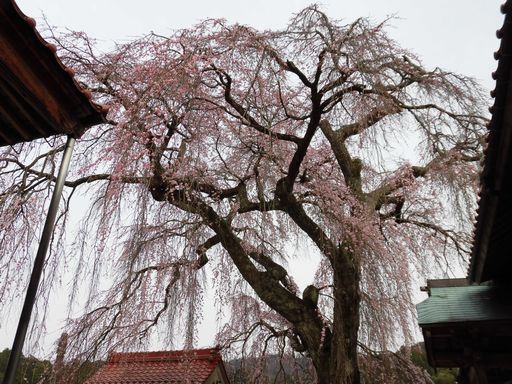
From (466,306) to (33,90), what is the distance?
397 centimetres

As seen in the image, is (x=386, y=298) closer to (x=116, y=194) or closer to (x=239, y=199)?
(x=239, y=199)

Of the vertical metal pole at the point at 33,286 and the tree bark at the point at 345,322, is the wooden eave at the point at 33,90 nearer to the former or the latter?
the vertical metal pole at the point at 33,286

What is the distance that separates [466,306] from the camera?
13.2 ft

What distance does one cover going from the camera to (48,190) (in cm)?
536

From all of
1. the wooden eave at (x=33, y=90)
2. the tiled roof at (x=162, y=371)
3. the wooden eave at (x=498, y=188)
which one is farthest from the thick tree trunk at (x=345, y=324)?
the tiled roof at (x=162, y=371)

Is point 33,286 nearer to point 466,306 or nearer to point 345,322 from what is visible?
point 466,306

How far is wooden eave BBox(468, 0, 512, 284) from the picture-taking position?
225 cm

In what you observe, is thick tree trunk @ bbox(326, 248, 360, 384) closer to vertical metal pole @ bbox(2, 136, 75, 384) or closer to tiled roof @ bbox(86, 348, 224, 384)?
vertical metal pole @ bbox(2, 136, 75, 384)

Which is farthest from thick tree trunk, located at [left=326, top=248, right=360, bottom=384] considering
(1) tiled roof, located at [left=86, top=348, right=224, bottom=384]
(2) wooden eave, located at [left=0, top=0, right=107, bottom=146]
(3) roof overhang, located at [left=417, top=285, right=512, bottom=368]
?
(1) tiled roof, located at [left=86, top=348, right=224, bottom=384]

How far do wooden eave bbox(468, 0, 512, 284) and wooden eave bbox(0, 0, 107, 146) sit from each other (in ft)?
7.54

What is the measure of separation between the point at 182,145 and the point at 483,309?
3730 mm

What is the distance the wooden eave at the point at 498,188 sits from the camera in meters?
2.25

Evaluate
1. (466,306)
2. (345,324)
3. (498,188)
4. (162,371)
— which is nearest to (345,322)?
(345,324)

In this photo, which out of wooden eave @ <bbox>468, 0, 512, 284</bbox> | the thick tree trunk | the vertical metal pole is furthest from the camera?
the thick tree trunk
